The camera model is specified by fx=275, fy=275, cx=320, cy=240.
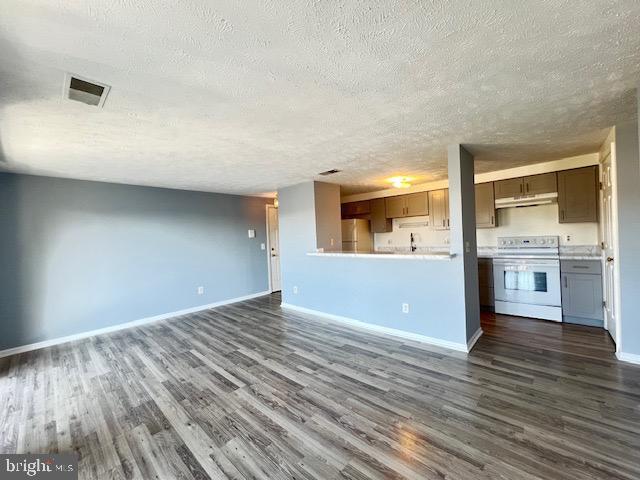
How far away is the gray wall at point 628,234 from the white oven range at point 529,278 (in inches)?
48.4

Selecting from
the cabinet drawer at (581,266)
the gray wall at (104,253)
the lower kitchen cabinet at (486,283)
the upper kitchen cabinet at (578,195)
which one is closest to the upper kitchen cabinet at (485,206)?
the lower kitchen cabinet at (486,283)

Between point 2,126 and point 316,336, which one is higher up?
point 2,126

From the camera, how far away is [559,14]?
3.88ft

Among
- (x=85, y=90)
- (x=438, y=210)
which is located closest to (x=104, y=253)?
(x=85, y=90)

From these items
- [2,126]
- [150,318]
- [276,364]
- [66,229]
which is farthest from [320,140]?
[150,318]

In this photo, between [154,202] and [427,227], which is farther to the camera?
[427,227]

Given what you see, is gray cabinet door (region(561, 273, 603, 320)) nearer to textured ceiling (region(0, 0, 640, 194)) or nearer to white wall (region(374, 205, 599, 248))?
white wall (region(374, 205, 599, 248))

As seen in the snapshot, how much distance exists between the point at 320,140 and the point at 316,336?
2.42m

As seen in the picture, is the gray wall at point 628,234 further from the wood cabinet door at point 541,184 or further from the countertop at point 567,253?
the wood cabinet door at point 541,184

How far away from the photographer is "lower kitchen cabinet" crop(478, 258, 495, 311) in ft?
14.2

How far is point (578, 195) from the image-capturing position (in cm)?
372

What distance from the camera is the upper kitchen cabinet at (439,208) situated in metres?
4.93

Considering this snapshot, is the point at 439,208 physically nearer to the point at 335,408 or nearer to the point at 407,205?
the point at 407,205

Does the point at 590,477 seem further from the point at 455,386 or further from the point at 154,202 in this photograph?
the point at 154,202
